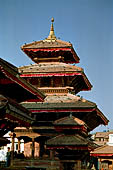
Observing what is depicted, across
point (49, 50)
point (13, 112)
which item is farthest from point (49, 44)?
point (13, 112)

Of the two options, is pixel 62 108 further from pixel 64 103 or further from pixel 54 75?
pixel 54 75

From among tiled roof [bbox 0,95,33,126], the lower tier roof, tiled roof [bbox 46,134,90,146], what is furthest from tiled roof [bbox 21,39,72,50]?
tiled roof [bbox 0,95,33,126]

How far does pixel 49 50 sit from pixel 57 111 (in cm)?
778

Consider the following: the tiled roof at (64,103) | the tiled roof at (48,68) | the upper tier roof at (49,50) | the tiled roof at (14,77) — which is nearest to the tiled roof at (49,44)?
the upper tier roof at (49,50)

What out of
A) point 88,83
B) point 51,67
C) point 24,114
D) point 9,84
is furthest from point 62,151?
point 88,83

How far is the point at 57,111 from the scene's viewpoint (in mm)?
24422

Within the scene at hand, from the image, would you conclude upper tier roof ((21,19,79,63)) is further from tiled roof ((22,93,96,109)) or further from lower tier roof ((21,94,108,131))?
lower tier roof ((21,94,108,131))

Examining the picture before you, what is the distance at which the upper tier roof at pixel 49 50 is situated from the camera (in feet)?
98.9

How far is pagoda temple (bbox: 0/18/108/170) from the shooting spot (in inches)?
822

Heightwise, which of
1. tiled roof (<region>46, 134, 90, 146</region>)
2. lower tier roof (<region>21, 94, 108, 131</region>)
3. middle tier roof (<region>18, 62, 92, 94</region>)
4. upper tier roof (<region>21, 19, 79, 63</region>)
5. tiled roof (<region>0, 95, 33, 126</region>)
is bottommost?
tiled roof (<region>46, 134, 90, 146</region>)

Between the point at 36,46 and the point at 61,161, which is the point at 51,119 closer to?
the point at 61,161

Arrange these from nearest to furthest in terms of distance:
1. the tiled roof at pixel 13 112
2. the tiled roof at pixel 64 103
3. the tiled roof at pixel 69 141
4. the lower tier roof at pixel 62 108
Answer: the tiled roof at pixel 13 112 < the tiled roof at pixel 69 141 < the lower tier roof at pixel 62 108 < the tiled roof at pixel 64 103

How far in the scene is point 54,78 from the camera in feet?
92.3

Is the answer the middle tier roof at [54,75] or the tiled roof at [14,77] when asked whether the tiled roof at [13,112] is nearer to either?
the tiled roof at [14,77]
